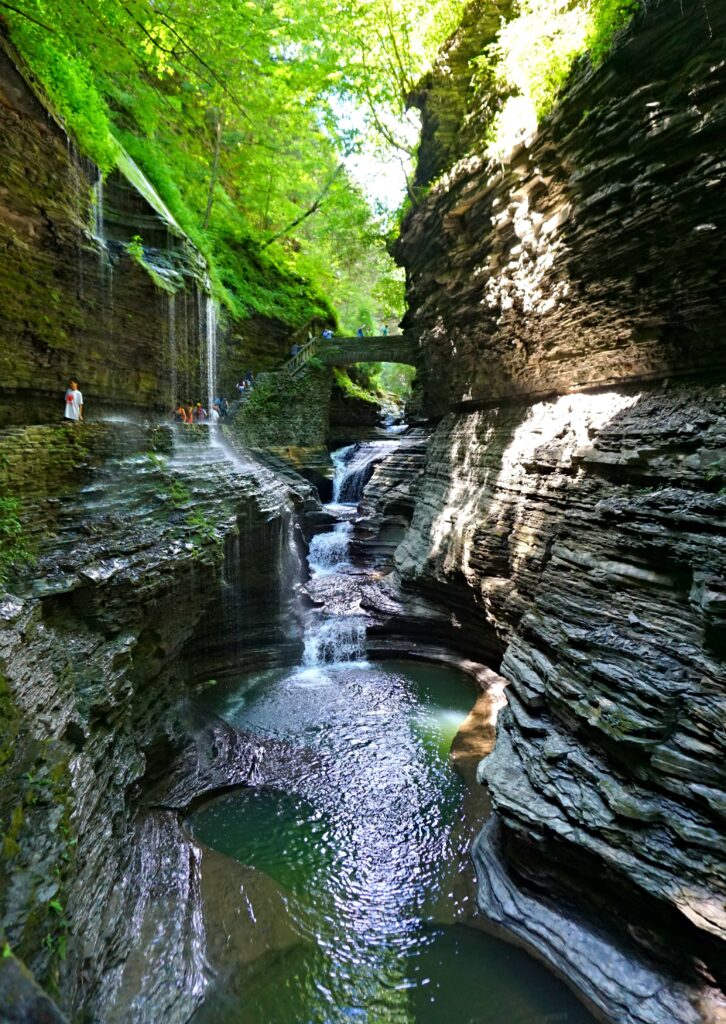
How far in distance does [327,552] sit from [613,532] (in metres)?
13.3

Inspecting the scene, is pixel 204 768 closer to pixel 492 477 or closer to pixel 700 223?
pixel 492 477

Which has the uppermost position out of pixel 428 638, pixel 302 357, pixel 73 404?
pixel 302 357

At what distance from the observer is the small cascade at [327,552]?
754 inches

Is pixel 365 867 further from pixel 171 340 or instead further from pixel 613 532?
pixel 171 340

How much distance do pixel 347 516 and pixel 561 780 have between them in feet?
51.9

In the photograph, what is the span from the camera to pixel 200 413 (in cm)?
1633

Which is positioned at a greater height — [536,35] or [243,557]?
[536,35]

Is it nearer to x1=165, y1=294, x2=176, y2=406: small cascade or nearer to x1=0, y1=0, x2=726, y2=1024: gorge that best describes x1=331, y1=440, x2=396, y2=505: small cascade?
x1=0, y1=0, x2=726, y2=1024: gorge

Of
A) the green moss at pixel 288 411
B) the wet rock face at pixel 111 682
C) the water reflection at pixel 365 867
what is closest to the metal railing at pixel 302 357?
the green moss at pixel 288 411

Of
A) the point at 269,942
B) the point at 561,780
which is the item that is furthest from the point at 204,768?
the point at 561,780

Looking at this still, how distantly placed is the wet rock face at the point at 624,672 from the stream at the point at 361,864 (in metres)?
0.92

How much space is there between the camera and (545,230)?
388 inches

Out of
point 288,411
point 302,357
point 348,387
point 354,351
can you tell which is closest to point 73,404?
point 288,411

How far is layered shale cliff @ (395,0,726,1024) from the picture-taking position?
16.6 ft
